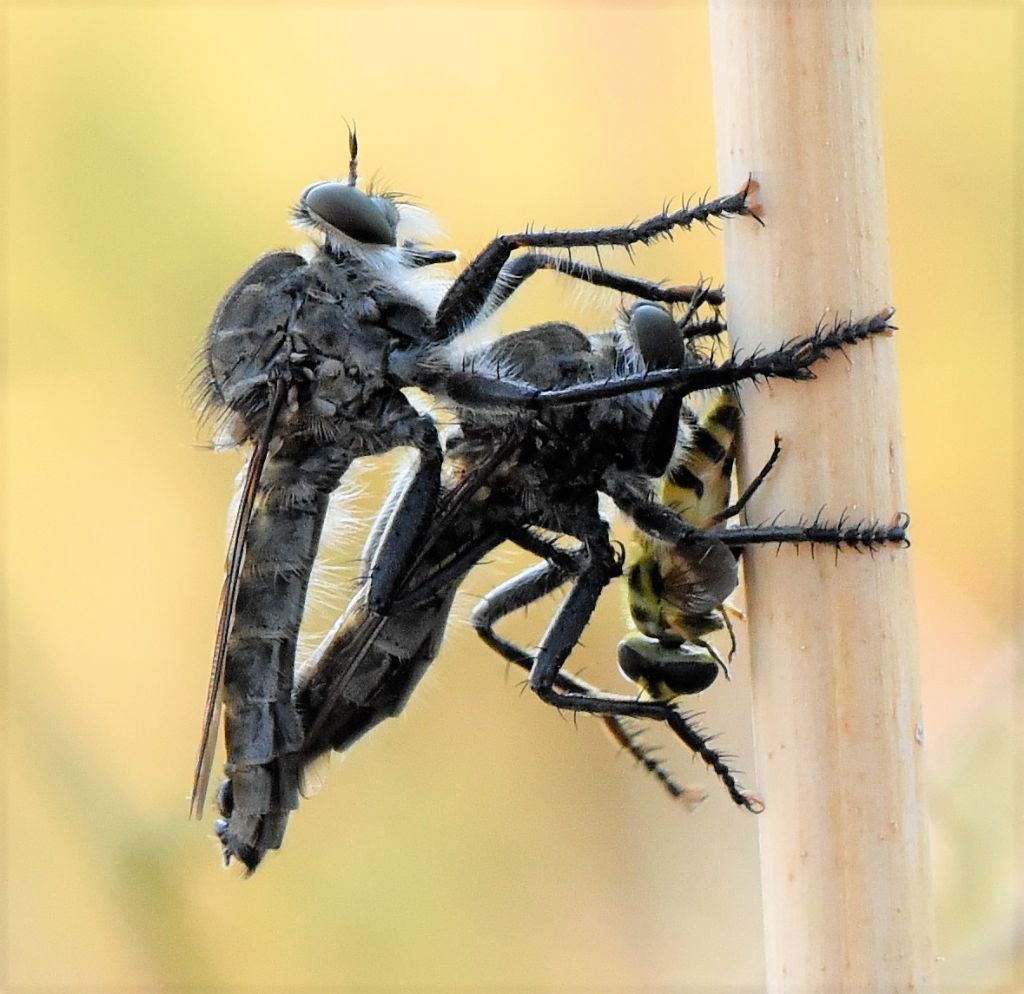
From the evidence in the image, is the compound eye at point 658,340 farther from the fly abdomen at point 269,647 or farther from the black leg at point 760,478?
the fly abdomen at point 269,647

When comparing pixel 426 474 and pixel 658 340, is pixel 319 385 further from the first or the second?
pixel 658 340

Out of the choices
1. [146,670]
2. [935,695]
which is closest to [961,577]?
[935,695]

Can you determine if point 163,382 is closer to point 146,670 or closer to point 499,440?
point 146,670

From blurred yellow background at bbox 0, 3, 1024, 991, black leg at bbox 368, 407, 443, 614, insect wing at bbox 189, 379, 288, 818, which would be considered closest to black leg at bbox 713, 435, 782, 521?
black leg at bbox 368, 407, 443, 614

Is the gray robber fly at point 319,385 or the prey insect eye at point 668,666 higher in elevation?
the gray robber fly at point 319,385

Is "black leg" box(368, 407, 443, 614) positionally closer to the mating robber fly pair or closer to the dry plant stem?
the mating robber fly pair

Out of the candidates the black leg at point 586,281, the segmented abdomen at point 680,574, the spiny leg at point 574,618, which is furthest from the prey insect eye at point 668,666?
the black leg at point 586,281
